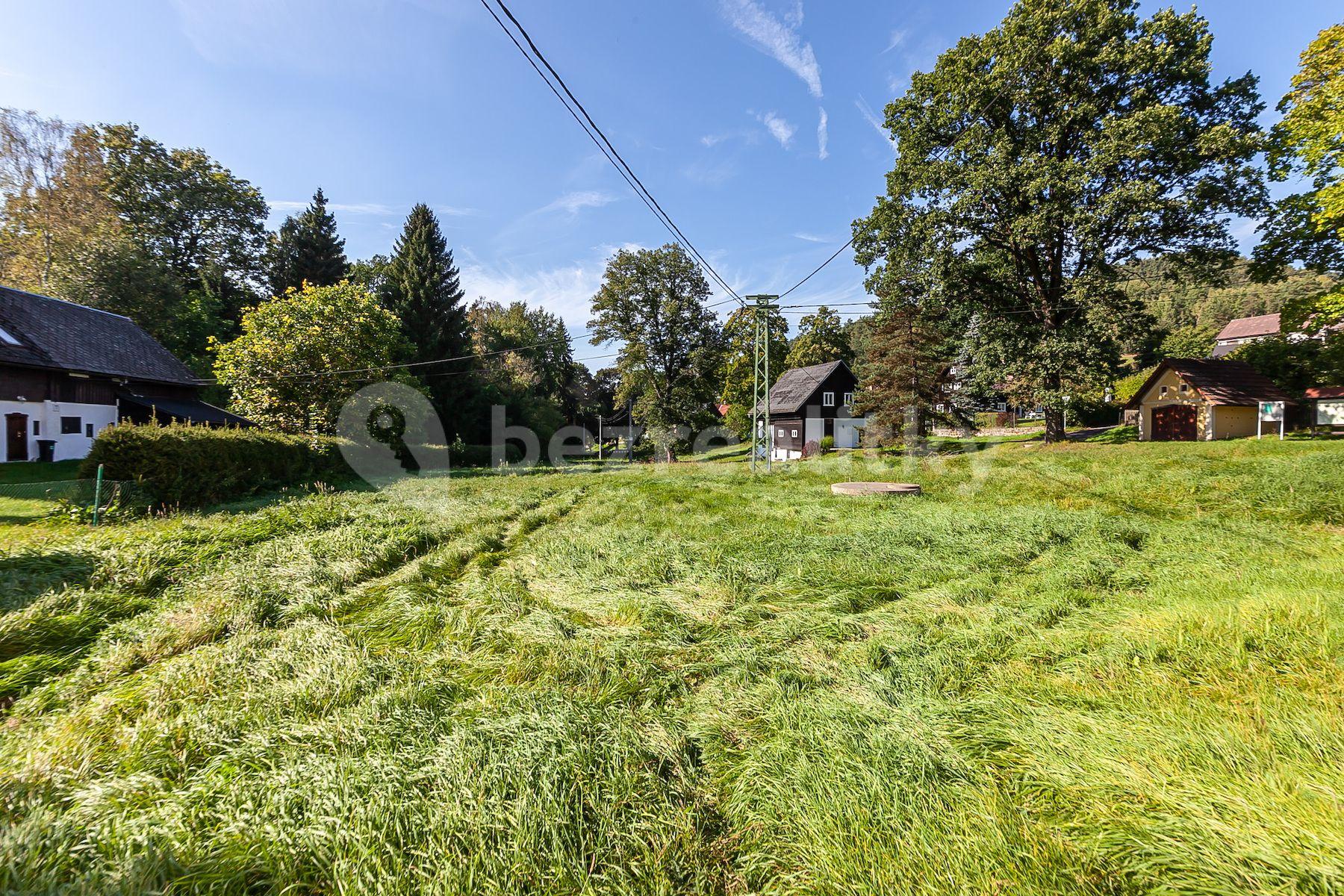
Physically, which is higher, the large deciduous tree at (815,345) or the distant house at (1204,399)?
the large deciduous tree at (815,345)

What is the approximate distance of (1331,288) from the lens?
16.5 metres

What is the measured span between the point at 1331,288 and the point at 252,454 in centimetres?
3826

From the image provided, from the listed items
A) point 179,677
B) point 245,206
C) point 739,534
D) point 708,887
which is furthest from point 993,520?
point 245,206

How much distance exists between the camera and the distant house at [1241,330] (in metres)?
46.6

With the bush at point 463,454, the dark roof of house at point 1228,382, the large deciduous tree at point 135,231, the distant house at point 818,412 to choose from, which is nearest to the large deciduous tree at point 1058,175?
the dark roof of house at point 1228,382

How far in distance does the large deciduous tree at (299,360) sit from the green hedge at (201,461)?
4.30 m

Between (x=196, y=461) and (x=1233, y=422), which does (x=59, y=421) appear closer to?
(x=196, y=461)

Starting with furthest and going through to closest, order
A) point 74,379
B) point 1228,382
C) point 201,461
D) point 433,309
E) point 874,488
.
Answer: point 433,309 → point 1228,382 → point 74,379 → point 201,461 → point 874,488

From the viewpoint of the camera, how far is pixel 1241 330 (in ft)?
162

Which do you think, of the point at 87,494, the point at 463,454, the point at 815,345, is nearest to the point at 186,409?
the point at 463,454

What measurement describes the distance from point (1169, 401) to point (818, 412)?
1716cm

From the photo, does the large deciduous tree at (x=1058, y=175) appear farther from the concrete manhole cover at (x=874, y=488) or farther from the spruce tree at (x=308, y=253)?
the spruce tree at (x=308, y=253)

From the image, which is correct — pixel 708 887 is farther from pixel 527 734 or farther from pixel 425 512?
pixel 425 512

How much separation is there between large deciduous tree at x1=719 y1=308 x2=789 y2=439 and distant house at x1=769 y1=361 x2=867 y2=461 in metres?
2.85
